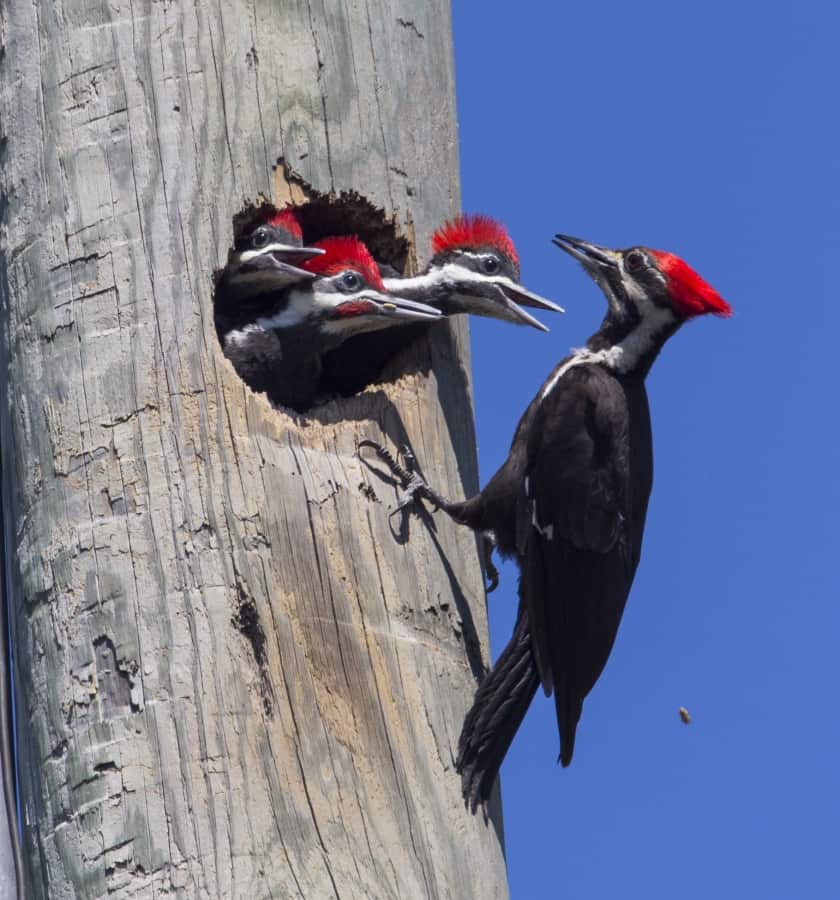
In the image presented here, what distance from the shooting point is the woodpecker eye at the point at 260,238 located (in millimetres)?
3821

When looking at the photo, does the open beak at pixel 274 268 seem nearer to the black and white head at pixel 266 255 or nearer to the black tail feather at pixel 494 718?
the black and white head at pixel 266 255

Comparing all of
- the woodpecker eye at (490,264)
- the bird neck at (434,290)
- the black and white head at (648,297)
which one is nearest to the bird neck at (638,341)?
the black and white head at (648,297)

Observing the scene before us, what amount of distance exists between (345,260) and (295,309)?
346mm

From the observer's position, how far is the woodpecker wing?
158 inches

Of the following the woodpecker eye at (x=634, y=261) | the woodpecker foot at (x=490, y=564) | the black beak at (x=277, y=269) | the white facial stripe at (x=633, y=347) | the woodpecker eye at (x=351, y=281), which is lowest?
the woodpecker foot at (x=490, y=564)

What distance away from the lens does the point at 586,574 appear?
4219 millimetres

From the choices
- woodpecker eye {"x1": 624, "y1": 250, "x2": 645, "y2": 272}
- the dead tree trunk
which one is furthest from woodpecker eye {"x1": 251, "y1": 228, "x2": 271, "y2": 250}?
woodpecker eye {"x1": 624, "y1": 250, "x2": 645, "y2": 272}

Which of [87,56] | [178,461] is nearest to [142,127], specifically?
[87,56]

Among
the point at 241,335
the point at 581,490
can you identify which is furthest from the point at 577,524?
the point at 241,335

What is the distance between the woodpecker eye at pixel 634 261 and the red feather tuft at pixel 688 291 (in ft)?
0.14

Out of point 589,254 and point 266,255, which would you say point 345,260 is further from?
point 589,254

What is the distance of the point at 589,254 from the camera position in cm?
475

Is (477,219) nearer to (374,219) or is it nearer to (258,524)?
(374,219)

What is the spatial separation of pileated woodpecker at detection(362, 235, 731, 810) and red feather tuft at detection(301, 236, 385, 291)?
23.6 inches
